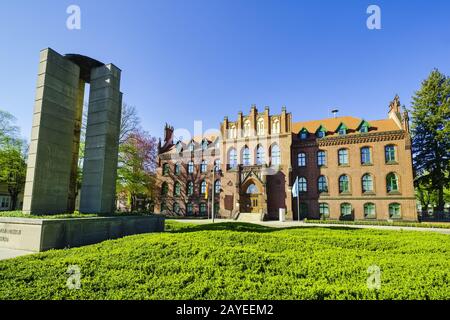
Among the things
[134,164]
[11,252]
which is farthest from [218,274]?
[134,164]

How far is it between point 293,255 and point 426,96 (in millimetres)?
40202

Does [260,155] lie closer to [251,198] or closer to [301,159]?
[301,159]

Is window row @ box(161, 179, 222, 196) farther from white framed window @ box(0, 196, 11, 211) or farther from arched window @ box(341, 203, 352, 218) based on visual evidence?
white framed window @ box(0, 196, 11, 211)

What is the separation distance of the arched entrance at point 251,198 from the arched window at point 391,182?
14947mm

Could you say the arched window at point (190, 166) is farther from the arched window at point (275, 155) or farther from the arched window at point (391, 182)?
the arched window at point (391, 182)

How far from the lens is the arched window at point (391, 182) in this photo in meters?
28.9

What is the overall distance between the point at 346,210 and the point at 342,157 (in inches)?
263

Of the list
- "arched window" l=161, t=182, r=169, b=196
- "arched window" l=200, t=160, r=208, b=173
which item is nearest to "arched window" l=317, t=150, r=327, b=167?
"arched window" l=200, t=160, r=208, b=173

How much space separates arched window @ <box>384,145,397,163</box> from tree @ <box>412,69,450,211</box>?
839cm

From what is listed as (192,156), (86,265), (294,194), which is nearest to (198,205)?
(192,156)

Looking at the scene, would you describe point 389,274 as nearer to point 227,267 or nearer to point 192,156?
point 227,267

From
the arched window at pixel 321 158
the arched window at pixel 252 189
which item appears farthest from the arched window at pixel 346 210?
the arched window at pixel 252 189

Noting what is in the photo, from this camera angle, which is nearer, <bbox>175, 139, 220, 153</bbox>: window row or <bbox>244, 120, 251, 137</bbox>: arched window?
<bbox>244, 120, 251, 137</bbox>: arched window

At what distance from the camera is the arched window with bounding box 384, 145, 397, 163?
96.3 feet
